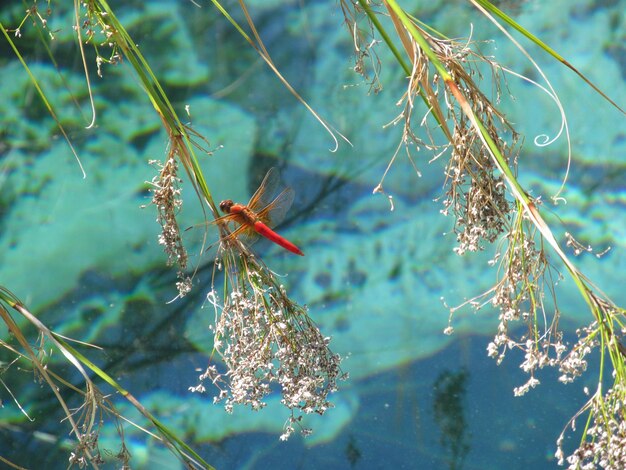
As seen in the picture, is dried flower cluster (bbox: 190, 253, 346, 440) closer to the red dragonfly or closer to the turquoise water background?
the red dragonfly

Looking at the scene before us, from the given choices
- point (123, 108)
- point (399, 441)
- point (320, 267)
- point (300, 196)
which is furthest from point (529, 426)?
point (123, 108)

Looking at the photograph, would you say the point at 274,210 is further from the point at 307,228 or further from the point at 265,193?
the point at 307,228

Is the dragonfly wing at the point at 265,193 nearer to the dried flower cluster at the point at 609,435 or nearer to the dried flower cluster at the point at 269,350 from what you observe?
the dried flower cluster at the point at 269,350

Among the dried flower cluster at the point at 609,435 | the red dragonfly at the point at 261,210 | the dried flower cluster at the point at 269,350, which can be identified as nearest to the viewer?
the dried flower cluster at the point at 609,435

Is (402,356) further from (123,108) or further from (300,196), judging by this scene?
(123,108)

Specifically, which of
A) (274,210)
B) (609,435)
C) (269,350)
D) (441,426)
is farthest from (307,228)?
(609,435)

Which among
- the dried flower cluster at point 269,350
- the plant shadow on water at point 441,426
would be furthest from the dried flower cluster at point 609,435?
the plant shadow on water at point 441,426
